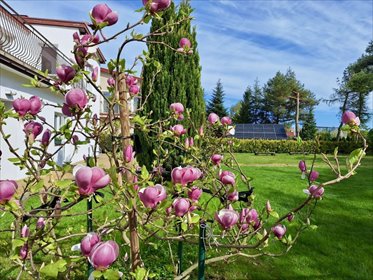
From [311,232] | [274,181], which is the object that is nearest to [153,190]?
[311,232]

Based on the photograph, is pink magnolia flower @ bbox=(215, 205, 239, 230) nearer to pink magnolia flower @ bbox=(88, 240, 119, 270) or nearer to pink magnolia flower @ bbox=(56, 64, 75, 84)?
pink magnolia flower @ bbox=(88, 240, 119, 270)

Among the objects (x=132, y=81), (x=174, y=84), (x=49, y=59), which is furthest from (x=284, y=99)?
(x=132, y=81)

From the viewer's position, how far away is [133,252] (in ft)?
3.92

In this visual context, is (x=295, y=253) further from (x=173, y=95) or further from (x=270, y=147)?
(x=270, y=147)

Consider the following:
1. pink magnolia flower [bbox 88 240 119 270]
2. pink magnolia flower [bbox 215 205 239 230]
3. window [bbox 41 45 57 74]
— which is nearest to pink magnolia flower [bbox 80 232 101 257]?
pink magnolia flower [bbox 88 240 119 270]

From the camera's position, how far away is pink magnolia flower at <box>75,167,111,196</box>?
741 mm

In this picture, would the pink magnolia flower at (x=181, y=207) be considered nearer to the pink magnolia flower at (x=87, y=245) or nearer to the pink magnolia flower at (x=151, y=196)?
the pink magnolia flower at (x=151, y=196)

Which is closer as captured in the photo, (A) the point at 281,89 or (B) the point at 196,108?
(B) the point at 196,108

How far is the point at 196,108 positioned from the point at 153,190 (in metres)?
4.50

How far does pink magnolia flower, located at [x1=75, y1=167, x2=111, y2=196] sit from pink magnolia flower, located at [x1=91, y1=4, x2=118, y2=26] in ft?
1.50

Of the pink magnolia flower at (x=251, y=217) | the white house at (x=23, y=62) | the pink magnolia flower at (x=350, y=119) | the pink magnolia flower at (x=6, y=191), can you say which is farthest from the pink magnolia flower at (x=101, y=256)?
the white house at (x=23, y=62)

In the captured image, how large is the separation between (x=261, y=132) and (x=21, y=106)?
2763cm

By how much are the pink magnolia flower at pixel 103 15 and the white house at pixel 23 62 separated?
2466mm

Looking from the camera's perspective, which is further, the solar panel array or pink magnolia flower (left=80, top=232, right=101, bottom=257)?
the solar panel array
